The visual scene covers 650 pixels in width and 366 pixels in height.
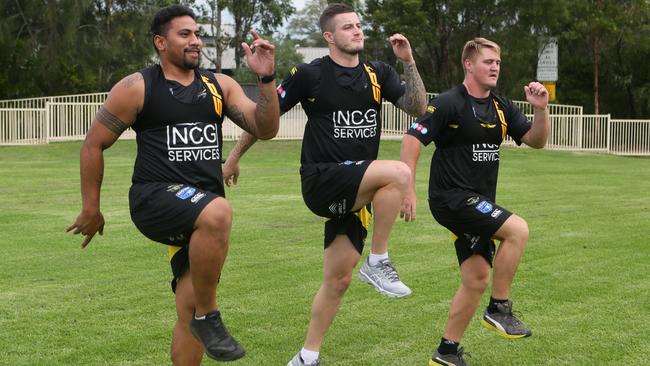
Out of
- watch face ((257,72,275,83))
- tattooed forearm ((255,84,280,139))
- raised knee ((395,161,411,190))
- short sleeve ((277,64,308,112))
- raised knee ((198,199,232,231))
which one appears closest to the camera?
raised knee ((198,199,232,231))

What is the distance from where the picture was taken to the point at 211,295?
17.9 feet

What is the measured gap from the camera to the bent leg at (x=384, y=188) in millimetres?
6362

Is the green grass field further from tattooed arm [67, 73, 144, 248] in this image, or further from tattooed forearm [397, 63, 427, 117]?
tattooed forearm [397, 63, 427, 117]

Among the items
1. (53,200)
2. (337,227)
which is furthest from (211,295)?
(53,200)

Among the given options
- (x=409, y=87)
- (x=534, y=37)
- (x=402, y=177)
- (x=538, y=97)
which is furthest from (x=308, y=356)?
(x=534, y=37)

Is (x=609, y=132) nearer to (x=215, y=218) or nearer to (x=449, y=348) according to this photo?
(x=449, y=348)

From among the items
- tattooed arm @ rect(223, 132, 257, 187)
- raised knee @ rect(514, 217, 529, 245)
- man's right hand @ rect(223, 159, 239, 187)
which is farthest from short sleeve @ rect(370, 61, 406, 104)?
raised knee @ rect(514, 217, 529, 245)

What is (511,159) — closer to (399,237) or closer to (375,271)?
(399,237)

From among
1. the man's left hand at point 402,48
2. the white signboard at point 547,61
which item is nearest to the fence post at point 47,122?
the white signboard at point 547,61

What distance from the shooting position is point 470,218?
6508mm

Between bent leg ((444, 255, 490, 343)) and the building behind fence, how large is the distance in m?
26.6

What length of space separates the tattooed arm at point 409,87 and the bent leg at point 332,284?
108 centimetres

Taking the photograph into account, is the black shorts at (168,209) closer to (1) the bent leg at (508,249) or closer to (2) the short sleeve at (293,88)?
(2) the short sleeve at (293,88)

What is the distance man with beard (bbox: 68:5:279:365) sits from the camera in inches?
209
